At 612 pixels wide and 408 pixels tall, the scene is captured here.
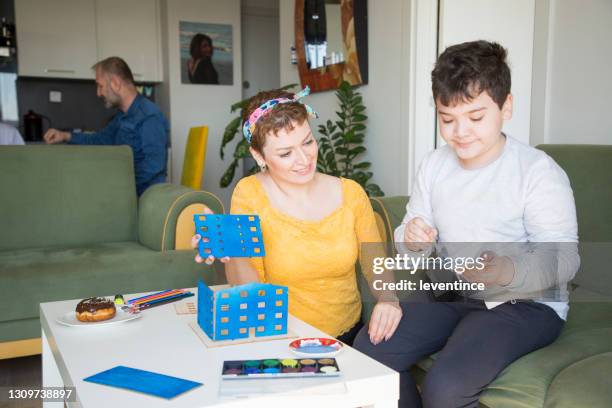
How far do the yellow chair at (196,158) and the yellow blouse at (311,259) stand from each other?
2.04 metres

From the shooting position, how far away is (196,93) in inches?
217

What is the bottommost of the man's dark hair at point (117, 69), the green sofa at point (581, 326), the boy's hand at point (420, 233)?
the green sofa at point (581, 326)

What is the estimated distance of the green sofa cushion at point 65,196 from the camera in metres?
2.61

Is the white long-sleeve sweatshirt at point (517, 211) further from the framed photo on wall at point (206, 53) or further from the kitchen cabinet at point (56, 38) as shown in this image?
the kitchen cabinet at point (56, 38)

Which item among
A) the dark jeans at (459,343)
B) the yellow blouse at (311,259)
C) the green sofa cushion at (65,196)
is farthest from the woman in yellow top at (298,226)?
the green sofa cushion at (65,196)

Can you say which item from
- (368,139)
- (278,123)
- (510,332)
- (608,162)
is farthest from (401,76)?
(510,332)

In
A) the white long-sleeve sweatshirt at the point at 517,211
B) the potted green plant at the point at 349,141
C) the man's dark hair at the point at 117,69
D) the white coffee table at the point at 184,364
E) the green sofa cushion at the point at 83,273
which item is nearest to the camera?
the white coffee table at the point at 184,364

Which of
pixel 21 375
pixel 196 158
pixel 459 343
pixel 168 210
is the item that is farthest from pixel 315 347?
pixel 196 158

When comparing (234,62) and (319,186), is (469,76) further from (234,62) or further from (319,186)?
(234,62)

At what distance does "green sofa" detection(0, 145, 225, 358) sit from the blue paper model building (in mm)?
1208

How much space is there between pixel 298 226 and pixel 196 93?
4274 mm

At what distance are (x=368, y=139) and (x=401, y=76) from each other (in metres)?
0.51

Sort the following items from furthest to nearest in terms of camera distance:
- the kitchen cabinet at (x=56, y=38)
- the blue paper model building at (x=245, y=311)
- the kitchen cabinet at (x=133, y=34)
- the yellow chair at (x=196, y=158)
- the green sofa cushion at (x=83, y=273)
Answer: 1. the kitchen cabinet at (x=133, y=34)
2. the kitchen cabinet at (x=56, y=38)
3. the yellow chair at (x=196, y=158)
4. the green sofa cushion at (x=83, y=273)
5. the blue paper model building at (x=245, y=311)

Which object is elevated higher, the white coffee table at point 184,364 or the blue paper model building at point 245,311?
the blue paper model building at point 245,311
